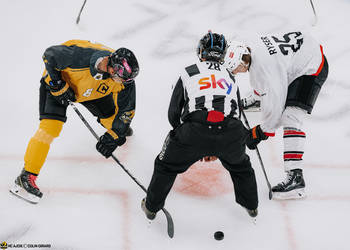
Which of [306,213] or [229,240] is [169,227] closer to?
[229,240]

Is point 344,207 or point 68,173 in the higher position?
point 68,173

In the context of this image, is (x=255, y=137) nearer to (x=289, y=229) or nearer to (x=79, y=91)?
(x=289, y=229)

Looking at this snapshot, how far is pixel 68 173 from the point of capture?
12.2ft

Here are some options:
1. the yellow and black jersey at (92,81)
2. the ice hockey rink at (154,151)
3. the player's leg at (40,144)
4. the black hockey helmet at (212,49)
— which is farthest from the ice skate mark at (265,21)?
the player's leg at (40,144)

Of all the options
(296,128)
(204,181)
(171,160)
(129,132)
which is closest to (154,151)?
(129,132)

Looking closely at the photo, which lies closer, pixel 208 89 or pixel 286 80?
pixel 208 89

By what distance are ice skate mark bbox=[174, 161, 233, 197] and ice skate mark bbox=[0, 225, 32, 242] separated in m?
1.10

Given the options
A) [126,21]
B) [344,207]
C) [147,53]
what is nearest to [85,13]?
[126,21]

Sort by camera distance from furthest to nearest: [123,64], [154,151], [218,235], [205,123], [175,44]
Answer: [175,44] < [154,151] < [218,235] < [123,64] < [205,123]

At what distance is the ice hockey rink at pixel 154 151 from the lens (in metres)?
3.33

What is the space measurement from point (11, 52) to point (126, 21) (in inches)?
48.7

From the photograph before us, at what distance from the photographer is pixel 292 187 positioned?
357cm

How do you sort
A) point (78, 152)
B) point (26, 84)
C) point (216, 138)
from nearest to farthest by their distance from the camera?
point (216, 138)
point (78, 152)
point (26, 84)

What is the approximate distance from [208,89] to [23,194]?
5.21 ft
